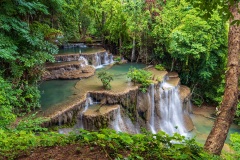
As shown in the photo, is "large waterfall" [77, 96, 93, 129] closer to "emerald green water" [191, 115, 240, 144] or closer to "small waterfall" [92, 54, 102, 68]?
"emerald green water" [191, 115, 240, 144]

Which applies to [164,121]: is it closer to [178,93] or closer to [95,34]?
[178,93]

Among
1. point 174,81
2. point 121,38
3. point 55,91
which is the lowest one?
point 174,81

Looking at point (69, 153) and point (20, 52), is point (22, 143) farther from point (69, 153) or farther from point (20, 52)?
point (20, 52)

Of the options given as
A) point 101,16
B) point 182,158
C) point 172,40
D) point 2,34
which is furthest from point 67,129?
point 101,16

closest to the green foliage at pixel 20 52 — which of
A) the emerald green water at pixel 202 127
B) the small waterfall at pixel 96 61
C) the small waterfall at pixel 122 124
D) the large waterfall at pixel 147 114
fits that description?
the large waterfall at pixel 147 114

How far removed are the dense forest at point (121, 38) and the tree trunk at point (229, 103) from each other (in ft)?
0.99

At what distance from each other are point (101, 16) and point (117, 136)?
1605 cm

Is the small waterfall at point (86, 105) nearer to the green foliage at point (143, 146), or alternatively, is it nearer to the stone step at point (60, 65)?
the stone step at point (60, 65)

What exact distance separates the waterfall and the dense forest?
2437 mm

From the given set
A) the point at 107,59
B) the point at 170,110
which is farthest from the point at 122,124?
the point at 107,59

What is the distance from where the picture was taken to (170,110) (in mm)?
10594

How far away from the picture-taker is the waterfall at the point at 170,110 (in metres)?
10.0

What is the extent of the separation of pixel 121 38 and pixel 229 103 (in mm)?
12394

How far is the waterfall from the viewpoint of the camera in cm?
1003
